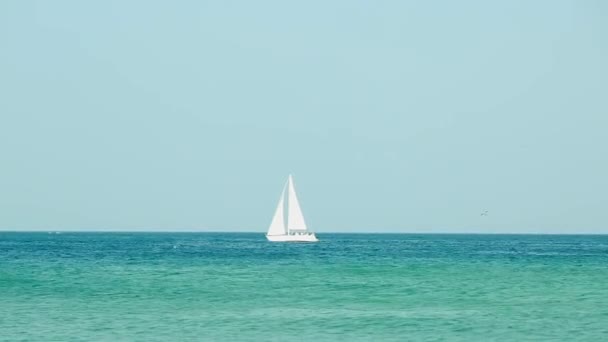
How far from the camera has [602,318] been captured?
40.5 metres

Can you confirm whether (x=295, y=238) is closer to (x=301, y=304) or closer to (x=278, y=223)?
(x=278, y=223)

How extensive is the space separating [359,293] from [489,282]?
38.8 feet

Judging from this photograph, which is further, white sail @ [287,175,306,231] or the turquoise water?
white sail @ [287,175,306,231]

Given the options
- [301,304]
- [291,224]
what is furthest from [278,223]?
[301,304]

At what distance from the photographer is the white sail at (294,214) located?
126062mm

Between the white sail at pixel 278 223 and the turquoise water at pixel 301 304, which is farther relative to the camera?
the white sail at pixel 278 223

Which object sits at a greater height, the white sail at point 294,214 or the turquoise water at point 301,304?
the white sail at point 294,214

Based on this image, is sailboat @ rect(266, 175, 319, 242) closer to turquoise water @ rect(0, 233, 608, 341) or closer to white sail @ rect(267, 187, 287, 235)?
white sail @ rect(267, 187, 287, 235)

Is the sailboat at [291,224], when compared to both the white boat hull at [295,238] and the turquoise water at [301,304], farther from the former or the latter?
the turquoise water at [301,304]

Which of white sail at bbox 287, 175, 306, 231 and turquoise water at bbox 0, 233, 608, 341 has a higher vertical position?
white sail at bbox 287, 175, 306, 231

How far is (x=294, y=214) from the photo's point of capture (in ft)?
419

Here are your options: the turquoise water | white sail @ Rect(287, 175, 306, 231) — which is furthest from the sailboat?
the turquoise water

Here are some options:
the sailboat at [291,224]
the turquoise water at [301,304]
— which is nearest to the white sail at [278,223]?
the sailboat at [291,224]

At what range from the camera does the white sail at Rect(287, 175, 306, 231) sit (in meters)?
126
